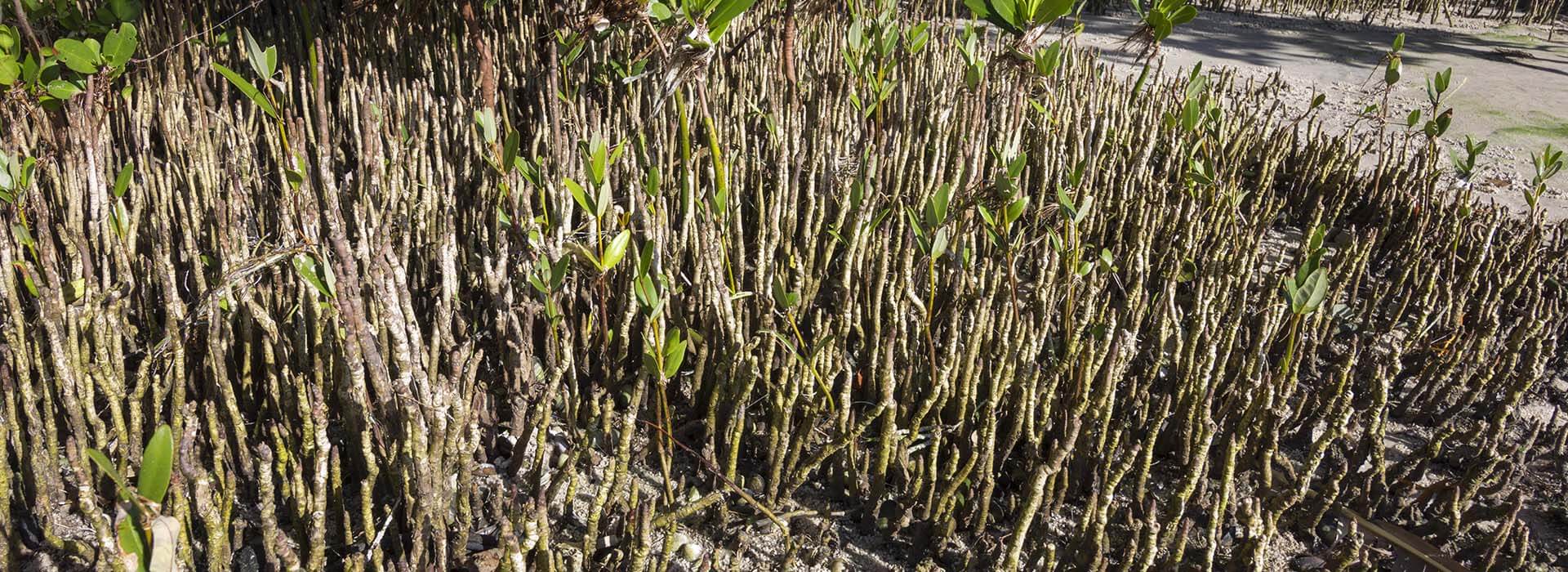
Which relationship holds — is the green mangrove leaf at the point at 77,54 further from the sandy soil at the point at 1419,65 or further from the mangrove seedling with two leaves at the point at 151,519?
the sandy soil at the point at 1419,65

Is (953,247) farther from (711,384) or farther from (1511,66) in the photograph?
(1511,66)

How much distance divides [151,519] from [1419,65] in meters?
5.47

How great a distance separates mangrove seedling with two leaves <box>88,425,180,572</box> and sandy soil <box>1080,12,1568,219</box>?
322 cm

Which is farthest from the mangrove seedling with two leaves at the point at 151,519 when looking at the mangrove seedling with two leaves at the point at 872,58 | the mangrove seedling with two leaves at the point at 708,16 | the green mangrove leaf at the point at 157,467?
the mangrove seedling with two leaves at the point at 872,58

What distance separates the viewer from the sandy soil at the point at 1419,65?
3.43 meters

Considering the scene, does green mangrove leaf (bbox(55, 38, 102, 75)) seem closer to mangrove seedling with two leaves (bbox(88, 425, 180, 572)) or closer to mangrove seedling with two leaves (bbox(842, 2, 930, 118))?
mangrove seedling with two leaves (bbox(88, 425, 180, 572))

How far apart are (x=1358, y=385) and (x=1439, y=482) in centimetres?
34

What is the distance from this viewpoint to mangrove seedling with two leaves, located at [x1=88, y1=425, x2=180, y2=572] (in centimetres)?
73

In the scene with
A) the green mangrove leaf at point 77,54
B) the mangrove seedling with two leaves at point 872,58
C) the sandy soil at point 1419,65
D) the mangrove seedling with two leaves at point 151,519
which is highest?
the green mangrove leaf at point 77,54

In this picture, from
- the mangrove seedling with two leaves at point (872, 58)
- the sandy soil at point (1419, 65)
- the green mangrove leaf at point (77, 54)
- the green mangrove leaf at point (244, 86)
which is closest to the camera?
the green mangrove leaf at point (244, 86)

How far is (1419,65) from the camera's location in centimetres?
473

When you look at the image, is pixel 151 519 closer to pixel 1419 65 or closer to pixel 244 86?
pixel 244 86

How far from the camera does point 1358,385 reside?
173 cm

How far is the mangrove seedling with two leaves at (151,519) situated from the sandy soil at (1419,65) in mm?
3217
